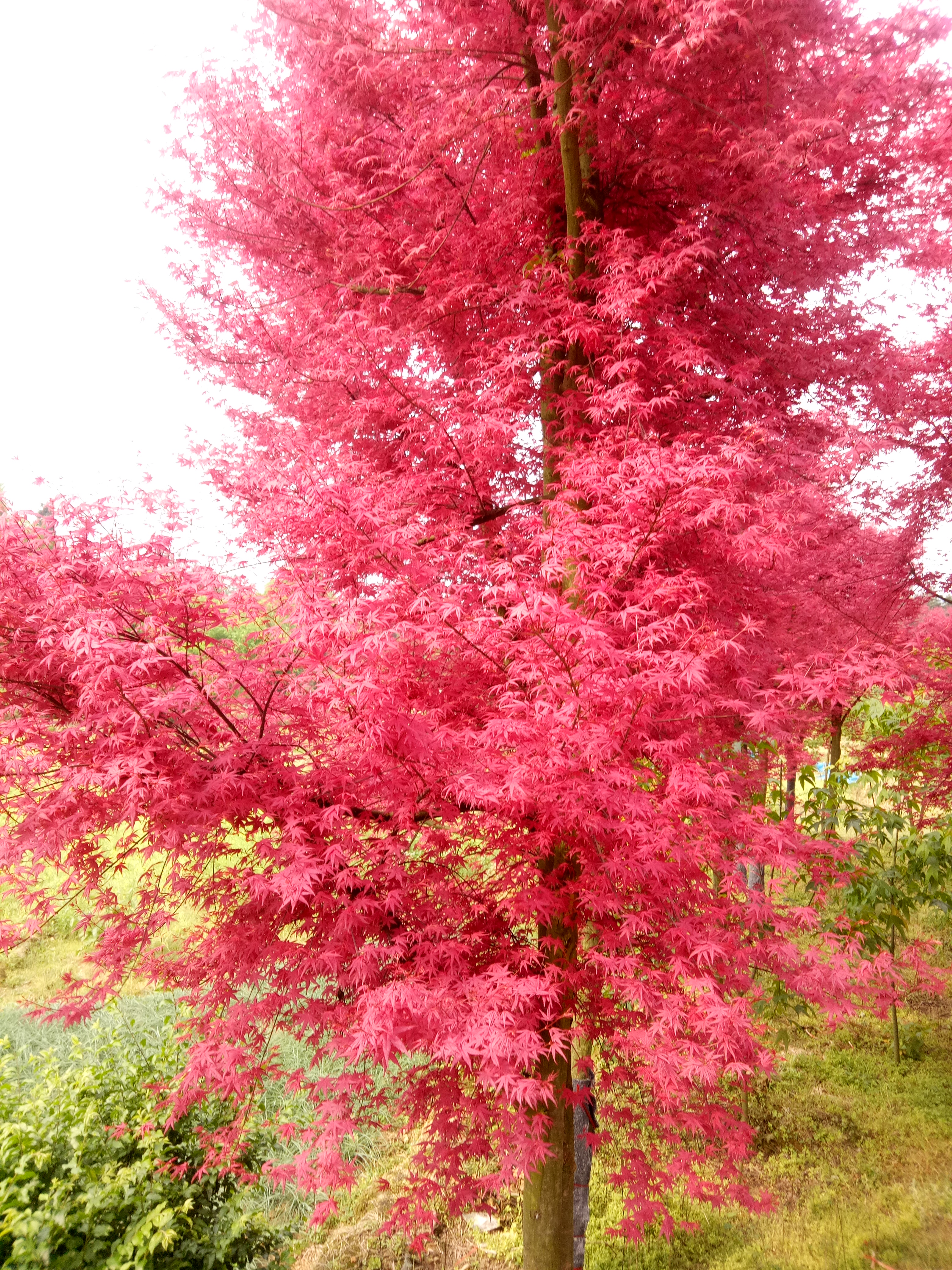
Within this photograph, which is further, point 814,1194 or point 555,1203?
point 814,1194

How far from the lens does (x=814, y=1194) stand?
4.42 m

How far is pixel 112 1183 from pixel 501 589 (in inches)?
116

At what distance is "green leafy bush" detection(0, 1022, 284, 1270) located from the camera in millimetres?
2760

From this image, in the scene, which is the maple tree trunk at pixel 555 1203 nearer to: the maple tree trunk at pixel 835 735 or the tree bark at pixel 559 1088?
the tree bark at pixel 559 1088

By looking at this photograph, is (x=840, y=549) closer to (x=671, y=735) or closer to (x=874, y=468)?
(x=874, y=468)

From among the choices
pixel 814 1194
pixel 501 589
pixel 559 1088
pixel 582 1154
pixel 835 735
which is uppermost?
pixel 835 735

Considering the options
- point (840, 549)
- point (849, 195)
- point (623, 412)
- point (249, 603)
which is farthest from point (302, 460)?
point (840, 549)

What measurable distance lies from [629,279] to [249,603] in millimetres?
2132

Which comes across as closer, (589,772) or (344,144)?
(589,772)

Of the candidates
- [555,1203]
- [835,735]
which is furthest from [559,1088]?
[835,735]

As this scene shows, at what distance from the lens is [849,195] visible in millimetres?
3545

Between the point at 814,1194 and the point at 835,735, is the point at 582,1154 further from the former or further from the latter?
the point at 835,735

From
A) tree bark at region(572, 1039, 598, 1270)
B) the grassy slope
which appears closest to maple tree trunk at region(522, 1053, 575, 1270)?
tree bark at region(572, 1039, 598, 1270)

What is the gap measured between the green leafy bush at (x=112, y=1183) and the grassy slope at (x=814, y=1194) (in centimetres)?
115
